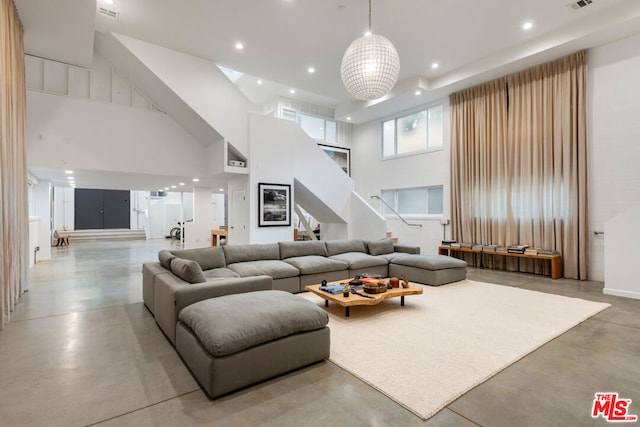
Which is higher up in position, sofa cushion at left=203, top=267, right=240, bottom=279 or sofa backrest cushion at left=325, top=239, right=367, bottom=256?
sofa backrest cushion at left=325, top=239, right=367, bottom=256

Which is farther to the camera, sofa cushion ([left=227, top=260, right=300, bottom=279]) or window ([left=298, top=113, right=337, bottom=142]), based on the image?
window ([left=298, top=113, right=337, bottom=142])

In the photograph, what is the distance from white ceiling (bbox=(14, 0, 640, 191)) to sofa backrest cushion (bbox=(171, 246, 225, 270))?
3.59 metres

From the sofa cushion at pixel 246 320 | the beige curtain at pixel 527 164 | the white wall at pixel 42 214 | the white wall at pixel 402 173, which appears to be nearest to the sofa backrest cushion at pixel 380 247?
the beige curtain at pixel 527 164

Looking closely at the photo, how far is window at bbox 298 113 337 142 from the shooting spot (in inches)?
402

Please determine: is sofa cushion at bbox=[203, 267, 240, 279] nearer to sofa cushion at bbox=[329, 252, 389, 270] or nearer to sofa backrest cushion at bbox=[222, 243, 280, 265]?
sofa backrest cushion at bbox=[222, 243, 280, 265]

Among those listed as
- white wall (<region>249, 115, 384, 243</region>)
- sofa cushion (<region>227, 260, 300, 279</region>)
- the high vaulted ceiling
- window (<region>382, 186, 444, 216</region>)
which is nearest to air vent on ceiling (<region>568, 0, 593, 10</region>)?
the high vaulted ceiling

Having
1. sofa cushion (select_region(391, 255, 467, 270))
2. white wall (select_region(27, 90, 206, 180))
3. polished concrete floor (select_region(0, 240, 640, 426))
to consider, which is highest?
white wall (select_region(27, 90, 206, 180))

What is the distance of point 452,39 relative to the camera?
5973 mm

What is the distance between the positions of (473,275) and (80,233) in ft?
51.0

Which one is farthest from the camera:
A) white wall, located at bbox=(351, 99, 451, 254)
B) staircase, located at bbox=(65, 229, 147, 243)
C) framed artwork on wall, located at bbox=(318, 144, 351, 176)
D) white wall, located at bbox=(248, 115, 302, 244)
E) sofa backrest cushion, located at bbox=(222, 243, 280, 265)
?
staircase, located at bbox=(65, 229, 147, 243)

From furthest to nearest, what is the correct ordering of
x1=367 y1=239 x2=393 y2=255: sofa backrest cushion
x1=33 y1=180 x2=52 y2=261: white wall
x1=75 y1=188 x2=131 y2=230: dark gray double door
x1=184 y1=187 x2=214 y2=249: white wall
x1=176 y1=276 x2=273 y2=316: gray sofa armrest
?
1. x1=75 y1=188 x2=131 y2=230: dark gray double door
2. x1=184 y1=187 x2=214 y2=249: white wall
3. x1=33 y1=180 x2=52 y2=261: white wall
4. x1=367 y1=239 x2=393 y2=255: sofa backrest cushion
5. x1=176 y1=276 x2=273 y2=316: gray sofa armrest

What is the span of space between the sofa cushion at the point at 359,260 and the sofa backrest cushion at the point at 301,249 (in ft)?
0.85

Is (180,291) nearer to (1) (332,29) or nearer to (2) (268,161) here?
(2) (268,161)

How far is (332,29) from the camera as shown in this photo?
5.60 meters
